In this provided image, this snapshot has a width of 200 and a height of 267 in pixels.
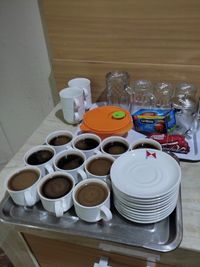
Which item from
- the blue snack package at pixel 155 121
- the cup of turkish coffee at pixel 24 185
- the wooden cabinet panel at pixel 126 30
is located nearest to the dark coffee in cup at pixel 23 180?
the cup of turkish coffee at pixel 24 185

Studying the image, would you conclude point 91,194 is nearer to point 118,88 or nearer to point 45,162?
point 45,162

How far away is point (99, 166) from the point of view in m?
0.61

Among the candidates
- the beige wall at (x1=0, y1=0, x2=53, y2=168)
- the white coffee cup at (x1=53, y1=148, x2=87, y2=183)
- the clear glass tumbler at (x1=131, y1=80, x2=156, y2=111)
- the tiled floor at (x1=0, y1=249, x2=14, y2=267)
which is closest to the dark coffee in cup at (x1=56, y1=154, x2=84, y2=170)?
the white coffee cup at (x1=53, y1=148, x2=87, y2=183)

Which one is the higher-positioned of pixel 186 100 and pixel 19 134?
pixel 186 100

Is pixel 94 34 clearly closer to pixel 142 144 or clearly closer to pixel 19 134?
pixel 142 144

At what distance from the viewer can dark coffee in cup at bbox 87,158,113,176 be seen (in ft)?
1.94

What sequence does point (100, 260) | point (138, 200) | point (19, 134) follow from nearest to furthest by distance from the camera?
1. point (138, 200)
2. point (100, 260)
3. point (19, 134)

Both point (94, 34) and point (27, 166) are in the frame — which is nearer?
point (27, 166)

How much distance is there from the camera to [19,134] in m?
1.30

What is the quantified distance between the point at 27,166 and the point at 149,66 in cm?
48

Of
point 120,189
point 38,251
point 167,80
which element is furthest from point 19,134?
point 120,189

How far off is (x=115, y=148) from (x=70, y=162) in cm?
12

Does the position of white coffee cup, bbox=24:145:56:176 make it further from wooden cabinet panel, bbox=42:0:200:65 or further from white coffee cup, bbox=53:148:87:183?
wooden cabinet panel, bbox=42:0:200:65

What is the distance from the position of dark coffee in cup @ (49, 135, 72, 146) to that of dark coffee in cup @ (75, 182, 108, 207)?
0.60 ft
